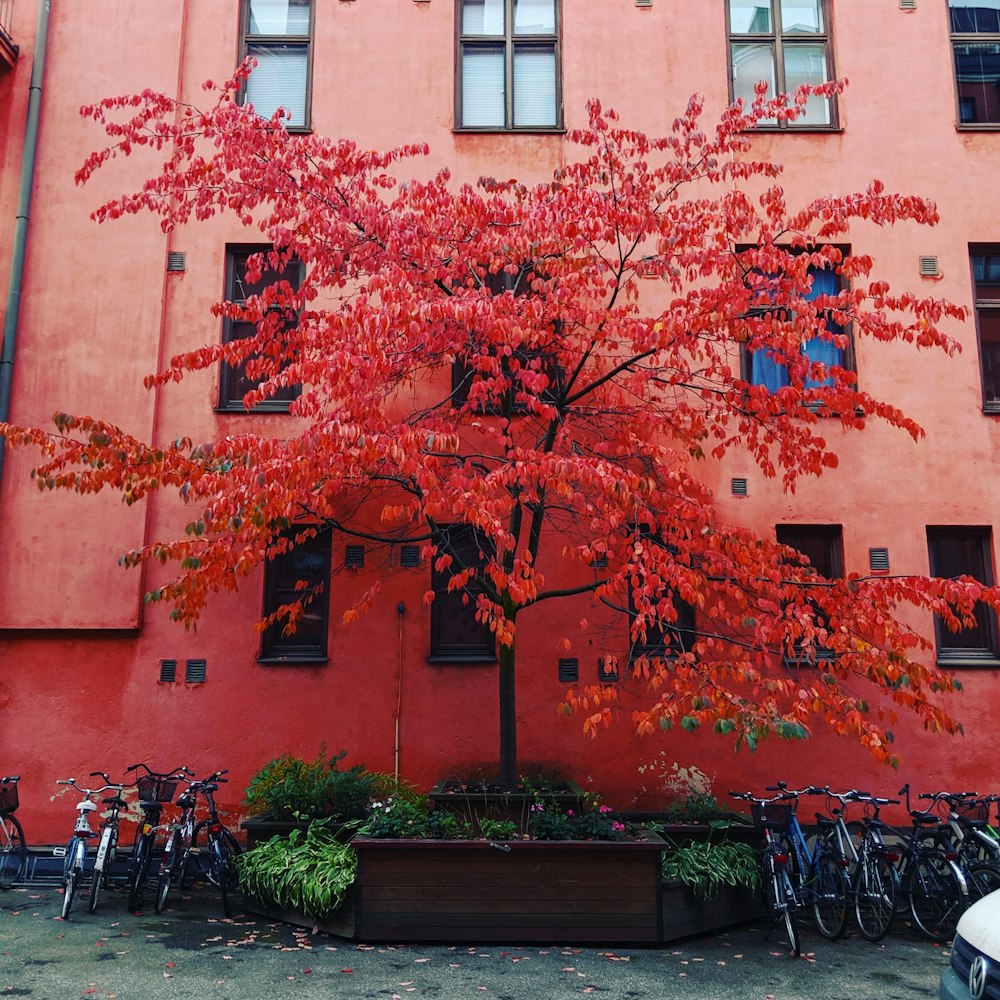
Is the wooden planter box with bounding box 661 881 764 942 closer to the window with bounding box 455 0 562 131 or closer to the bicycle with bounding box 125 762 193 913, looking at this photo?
the bicycle with bounding box 125 762 193 913

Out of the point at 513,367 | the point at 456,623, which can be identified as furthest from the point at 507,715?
the point at 513,367

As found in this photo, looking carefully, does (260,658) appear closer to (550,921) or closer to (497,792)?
(497,792)

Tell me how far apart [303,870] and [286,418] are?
17.2 ft

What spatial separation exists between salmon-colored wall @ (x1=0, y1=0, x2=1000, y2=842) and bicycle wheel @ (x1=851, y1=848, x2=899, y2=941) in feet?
8.31

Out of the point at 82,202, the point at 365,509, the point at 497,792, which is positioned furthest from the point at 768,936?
the point at 82,202

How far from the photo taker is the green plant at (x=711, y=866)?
7926 mm

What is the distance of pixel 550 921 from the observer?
7.71 metres

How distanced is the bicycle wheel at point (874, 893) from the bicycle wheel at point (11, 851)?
795cm

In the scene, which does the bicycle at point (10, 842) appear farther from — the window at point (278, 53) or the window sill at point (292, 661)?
the window at point (278, 53)

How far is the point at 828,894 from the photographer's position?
26.1 feet

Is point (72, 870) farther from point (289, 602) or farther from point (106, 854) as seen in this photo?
point (289, 602)

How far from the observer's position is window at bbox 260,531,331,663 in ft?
35.9

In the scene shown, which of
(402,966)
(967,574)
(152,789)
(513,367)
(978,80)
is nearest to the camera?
(402,966)

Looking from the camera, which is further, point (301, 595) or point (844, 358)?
point (844, 358)
